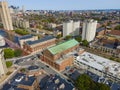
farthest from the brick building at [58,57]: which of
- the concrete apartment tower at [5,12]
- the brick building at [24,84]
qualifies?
the concrete apartment tower at [5,12]

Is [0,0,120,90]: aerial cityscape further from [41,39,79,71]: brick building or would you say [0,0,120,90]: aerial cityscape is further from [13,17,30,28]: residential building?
[13,17,30,28]: residential building

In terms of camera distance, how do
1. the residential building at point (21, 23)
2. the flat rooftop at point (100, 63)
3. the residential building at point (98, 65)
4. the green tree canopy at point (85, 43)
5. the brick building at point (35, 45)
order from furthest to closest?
the residential building at point (21, 23), the green tree canopy at point (85, 43), the brick building at point (35, 45), the flat rooftop at point (100, 63), the residential building at point (98, 65)

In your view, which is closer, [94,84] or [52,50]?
[94,84]

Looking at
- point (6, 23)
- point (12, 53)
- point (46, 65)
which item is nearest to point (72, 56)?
point (46, 65)

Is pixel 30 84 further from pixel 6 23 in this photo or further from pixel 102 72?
pixel 6 23

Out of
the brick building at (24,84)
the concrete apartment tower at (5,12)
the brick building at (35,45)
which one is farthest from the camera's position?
the concrete apartment tower at (5,12)

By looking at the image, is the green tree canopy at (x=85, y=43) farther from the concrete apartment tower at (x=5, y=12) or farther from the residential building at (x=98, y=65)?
the concrete apartment tower at (x=5, y=12)
